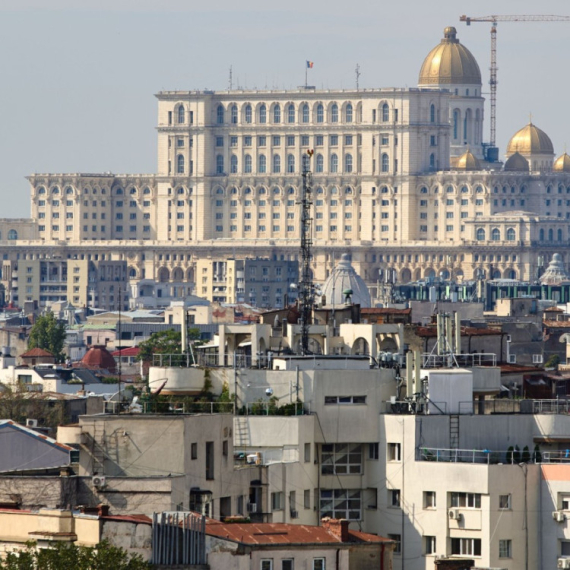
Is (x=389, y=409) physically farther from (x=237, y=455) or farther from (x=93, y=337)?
(x=93, y=337)

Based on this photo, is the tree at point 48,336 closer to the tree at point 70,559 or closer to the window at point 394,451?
the window at point 394,451

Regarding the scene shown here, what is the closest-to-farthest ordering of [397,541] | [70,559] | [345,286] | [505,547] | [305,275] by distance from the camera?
1. [70,559]
2. [505,547]
3. [397,541]
4. [305,275]
5. [345,286]

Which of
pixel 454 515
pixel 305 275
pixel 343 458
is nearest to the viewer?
pixel 454 515

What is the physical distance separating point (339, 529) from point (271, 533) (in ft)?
3.40

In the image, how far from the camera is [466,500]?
37.4 m

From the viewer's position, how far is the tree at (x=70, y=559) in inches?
1155

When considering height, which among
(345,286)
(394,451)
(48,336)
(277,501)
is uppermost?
(345,286)

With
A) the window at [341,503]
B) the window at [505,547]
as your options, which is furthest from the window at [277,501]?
the window at [505,547]

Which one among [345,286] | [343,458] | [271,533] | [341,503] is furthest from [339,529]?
[345,286]

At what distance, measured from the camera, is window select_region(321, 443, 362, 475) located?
39844 millimetres

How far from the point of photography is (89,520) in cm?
3111

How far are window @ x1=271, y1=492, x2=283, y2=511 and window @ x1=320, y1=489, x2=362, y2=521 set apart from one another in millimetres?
1464

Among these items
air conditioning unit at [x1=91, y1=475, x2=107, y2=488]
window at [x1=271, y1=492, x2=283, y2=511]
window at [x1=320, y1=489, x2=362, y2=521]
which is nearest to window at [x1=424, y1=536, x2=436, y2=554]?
window at [x1=320, y1=489, x2=362, y2=521]

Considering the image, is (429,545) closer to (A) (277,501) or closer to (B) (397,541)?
(B) (397,541)
